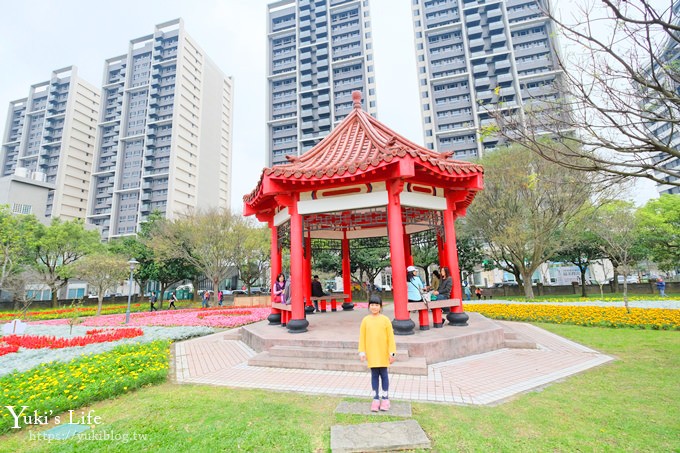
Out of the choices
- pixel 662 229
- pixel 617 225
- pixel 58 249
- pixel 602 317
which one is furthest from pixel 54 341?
pixel 662 229

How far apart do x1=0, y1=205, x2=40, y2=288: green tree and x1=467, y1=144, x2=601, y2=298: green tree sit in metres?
30.9

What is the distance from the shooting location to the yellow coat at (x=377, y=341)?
4.08m

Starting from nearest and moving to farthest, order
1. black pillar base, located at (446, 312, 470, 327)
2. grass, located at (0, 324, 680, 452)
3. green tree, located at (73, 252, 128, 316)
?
grass, located at (0, 324, 680, 452) → black pillar base, located at (446, 312, 470, 327) → green tree, located at (73, 252, 128, 316)

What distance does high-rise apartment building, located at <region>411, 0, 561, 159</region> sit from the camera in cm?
5172

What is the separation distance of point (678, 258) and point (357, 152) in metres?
26.0

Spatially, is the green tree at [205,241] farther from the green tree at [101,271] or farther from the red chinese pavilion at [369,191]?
the red chinese pavilion at [369,191]

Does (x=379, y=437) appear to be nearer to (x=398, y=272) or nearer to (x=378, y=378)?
(x=378, y=378)

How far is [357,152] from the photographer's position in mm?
8195

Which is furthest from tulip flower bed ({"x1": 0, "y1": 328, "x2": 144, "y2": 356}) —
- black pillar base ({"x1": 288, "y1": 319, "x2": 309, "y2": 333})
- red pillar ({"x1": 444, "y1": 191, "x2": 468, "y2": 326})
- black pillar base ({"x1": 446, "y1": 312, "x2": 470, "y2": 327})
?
red pillar ({"x1": 444, "y1": 191, "x2": 468, "y2": 326})

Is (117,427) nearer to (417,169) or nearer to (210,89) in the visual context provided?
(417,169)

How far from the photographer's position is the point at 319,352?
6.33 metres

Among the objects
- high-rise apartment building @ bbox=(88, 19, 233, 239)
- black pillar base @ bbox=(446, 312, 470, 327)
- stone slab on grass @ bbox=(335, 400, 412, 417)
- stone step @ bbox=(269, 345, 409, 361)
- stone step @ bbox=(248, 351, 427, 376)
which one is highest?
high-rise apartment building @ bbox=(88, 19, 233, 239)

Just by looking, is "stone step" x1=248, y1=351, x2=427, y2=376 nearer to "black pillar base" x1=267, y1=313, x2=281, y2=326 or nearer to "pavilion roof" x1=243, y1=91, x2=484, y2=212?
"black pillar base" x1=267, y1=313, x2=281, y2=326

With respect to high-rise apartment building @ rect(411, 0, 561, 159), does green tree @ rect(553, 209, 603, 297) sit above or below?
below
